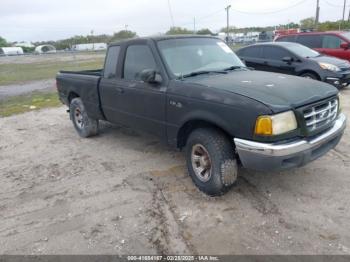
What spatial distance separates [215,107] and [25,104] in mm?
9444

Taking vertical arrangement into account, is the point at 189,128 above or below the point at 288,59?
below

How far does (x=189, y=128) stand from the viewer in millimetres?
4312

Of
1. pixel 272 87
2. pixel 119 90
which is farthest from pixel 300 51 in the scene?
pixel 272 87

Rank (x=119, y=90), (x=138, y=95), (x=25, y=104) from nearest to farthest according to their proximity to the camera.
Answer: (x=138, y=95), (x=119, y=90), (x=25, y=104)

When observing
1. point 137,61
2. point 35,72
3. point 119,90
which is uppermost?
point 137,61

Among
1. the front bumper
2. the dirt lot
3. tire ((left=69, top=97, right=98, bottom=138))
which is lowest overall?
the dirt lot

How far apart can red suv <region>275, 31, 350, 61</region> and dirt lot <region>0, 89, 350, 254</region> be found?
7.03 m

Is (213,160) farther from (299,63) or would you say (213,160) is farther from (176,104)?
(299,63)

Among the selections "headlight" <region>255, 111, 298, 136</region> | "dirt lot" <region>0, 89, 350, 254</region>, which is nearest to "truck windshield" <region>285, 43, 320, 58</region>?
"dirt lot" <region>0, 89, 350, 254</region>

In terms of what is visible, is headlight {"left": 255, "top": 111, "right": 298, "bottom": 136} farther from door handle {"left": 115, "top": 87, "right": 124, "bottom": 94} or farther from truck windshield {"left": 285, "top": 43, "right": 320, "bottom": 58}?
truck windshield {"left": 285, "top": 43, "right": 320, "bottom": 58}

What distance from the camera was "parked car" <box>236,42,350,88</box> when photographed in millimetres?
9328

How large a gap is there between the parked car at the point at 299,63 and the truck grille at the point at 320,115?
569 centimetres

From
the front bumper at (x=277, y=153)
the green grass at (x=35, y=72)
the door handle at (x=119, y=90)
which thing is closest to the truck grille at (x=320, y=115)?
the front bumper at (x=277, y=153)

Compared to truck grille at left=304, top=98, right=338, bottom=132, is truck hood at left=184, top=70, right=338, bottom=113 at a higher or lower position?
higher
